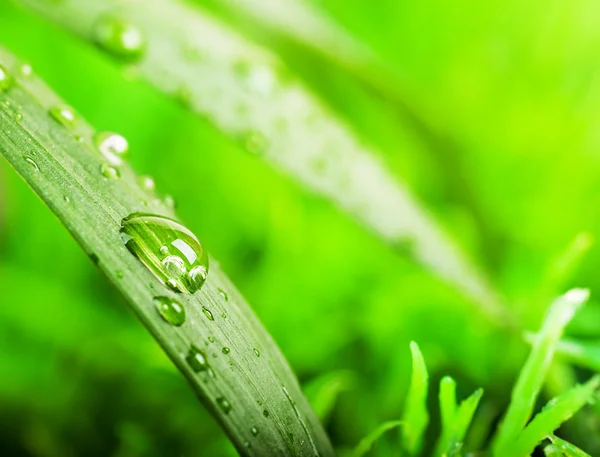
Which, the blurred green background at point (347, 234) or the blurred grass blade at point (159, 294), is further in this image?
the blurred green background at point (347, 234)

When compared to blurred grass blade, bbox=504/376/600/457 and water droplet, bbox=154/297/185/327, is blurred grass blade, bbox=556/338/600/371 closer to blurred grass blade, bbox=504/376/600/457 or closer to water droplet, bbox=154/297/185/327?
blurred grass blade, bbox=504/376/600/457

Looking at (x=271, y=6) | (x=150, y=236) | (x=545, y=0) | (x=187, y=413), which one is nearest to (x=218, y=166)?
(x=271, y=6)

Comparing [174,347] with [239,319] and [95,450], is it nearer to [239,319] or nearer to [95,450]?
[239,319]

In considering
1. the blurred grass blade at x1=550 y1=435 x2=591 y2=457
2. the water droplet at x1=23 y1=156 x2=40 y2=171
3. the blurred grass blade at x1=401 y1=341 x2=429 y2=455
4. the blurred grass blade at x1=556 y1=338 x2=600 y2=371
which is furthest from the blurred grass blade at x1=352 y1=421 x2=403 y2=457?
the water droplet at x1=23 y1=156 x2=40 y2=171

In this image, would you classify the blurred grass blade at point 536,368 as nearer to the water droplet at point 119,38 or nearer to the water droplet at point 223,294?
the water droplet at point 223,294

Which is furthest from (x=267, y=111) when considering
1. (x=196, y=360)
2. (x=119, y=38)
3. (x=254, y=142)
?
(x=196, y=360)

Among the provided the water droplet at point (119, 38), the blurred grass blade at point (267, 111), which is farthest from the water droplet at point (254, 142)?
the water droplet at point (119, 38)

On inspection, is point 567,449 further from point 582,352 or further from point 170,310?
point 170,310
